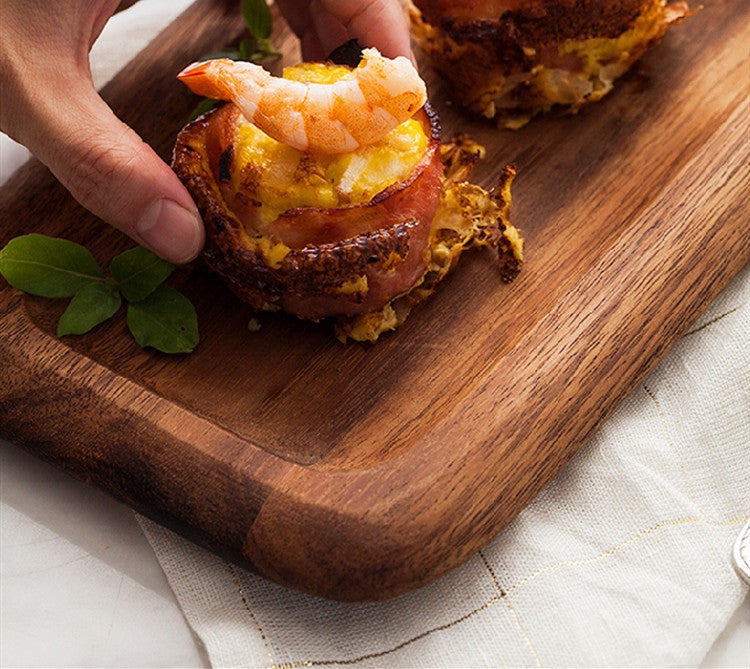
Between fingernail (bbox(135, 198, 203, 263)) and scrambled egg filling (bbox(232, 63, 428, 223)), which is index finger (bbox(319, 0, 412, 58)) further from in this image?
fingernail (bbox(135, 198, 203, 263))

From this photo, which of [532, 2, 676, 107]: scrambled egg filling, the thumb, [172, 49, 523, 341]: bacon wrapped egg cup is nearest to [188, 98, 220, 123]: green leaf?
[172, 49, 523, 341]: bacon wrapped egg cup

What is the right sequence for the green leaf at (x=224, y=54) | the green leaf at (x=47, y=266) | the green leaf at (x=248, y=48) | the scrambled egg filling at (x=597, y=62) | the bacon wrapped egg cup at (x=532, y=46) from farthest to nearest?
the green leaf at (x=248, y=48), the green leaf at (x=224, y=54), the scrambled egg filling at (x=597, y=62), the bacon wrapped egg cup at (x=532, y=46), the green leaf at (x=47, y=266)

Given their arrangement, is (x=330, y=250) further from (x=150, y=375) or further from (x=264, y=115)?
(x=150, y=375)

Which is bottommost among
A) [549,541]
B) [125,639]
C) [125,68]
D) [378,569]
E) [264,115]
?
[125,639]

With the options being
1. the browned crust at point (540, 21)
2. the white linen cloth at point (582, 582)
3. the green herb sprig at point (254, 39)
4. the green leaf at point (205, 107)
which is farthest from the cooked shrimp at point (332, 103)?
the white linen cloth at point (582, 582)

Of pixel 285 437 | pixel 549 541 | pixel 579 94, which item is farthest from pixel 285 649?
pixel 579 94

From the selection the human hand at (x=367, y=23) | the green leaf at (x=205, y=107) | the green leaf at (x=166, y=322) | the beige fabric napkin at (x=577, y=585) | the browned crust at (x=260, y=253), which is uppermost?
the human hand at (x=367, y=23)

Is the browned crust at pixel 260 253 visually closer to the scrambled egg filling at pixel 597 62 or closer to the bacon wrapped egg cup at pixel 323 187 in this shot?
the bacon wrapped egg cup at pixel 323 187
